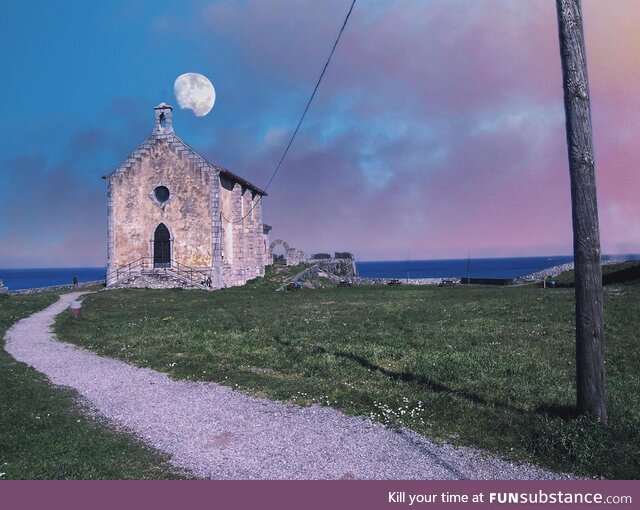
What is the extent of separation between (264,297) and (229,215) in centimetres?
1305

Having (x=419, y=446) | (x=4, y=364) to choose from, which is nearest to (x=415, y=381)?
(x=419, y=446)

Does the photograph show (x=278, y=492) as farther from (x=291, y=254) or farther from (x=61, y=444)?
(x=291, y=254)

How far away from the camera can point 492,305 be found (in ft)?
90.7

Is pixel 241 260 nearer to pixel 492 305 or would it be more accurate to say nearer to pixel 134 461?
pixel 492 305

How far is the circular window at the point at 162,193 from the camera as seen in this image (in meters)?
43.2

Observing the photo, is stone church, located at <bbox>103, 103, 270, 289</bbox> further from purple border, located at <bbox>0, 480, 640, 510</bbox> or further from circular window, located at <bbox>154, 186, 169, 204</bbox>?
purple border, located at <bbox>0, 480, 640, 510</bbox>

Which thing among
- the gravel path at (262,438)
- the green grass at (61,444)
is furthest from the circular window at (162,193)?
the green grass at (61,444)

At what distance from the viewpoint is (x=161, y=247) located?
43094mm

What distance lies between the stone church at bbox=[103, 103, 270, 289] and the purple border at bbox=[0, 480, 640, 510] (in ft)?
116

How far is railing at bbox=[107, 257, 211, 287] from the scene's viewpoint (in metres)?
41.9

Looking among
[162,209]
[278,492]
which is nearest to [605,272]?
[162,209]

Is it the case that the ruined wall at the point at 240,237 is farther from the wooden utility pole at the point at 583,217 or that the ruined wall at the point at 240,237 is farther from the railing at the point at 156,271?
the wooden utility pole at the point at 583,217

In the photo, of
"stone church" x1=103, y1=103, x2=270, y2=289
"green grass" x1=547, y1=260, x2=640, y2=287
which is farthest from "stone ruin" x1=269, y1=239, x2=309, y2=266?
"green grass" x1=547, y1=260, x2=640, y2=287

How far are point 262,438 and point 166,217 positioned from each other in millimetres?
37102
